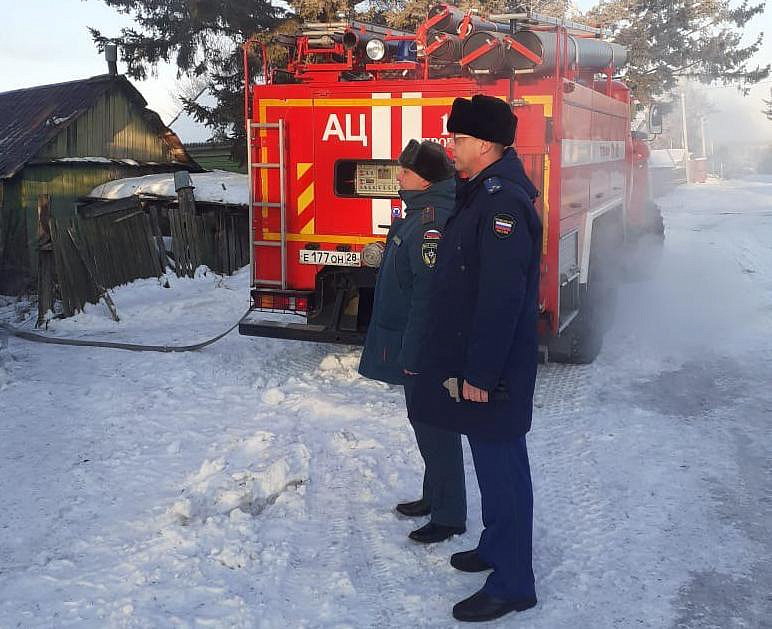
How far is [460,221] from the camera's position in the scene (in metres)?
3.34

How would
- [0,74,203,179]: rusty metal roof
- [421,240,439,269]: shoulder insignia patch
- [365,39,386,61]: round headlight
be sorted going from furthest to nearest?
[0,74,203,179]: rusty metal roof → [365,39,386,61]: round headlight → [421,240,439,269]: shoulder insignia patch

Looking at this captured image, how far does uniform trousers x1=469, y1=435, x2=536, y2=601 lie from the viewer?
3.43 m

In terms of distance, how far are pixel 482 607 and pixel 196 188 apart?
14.7 meters

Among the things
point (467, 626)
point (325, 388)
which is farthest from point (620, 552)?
point (325, 388)

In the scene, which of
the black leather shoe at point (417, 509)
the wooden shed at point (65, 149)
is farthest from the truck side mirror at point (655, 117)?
the wooden shed at point (65, 149)

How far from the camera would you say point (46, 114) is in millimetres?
20188

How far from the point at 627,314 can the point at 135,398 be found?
19.6 feet

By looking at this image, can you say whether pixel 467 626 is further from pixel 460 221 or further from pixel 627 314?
pixel 627 314

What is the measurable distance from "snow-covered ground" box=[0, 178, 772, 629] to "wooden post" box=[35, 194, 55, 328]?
132cm

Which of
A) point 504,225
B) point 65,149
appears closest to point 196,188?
point 65,149

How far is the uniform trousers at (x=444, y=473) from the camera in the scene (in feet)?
13.3

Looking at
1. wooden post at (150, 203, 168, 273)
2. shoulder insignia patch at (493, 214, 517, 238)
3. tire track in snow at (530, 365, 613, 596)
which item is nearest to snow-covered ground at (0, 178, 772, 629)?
tire track in snow at (530, 365, 613, 596)

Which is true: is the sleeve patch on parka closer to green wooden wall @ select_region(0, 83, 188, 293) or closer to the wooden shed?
the wooden shed

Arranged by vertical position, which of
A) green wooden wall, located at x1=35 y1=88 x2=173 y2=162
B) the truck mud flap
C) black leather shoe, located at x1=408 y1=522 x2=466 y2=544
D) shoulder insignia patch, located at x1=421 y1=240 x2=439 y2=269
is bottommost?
black leather shoe, located at x1=408 y1=522 x2=466 y2=544
